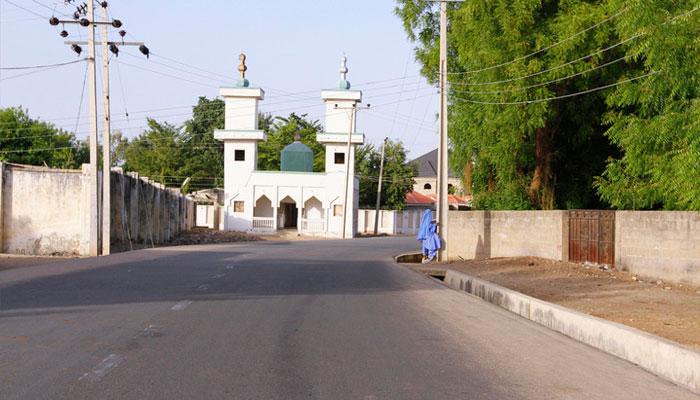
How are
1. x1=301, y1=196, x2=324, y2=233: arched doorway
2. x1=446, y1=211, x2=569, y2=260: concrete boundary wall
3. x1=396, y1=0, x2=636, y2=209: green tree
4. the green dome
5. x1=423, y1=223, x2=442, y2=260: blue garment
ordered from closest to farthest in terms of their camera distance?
x1=446, y1=211, x2=569, y2=260: concrete boundary wall
x1=396, y1=0, x2=636, y2=209: green tree
x1=423, y1=223, x2=442, y2=260: blue garment
x1=301, y1=196, x2=324, y2=233: arched doorway
the green dome

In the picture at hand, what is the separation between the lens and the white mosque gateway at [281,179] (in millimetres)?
64688

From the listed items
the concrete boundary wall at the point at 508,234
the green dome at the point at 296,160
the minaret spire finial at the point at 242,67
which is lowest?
the concrete boundary wall at the point at 508,234

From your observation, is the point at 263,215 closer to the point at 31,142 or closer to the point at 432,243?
the point at 31,142

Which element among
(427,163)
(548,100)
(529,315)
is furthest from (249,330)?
(427,163)

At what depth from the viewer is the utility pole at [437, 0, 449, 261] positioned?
2867 centimetres

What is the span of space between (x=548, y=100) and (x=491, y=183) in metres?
10.0

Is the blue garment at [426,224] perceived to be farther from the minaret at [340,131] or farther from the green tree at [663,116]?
the minaret at [340,131]

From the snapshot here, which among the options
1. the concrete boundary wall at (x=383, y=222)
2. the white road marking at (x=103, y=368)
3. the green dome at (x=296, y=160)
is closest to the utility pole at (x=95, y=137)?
the white road marking at (x=103, y=368)

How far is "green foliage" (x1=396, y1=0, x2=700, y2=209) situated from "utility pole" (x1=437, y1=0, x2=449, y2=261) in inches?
28.1

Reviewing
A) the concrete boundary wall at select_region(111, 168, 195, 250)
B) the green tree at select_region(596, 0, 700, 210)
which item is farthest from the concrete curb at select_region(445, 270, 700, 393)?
the concrete boundary wall at select_region(111, 168, 195, 250)

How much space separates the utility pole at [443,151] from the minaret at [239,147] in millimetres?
36706

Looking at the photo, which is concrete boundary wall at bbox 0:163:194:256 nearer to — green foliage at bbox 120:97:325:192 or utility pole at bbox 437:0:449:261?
utility pole at bbox 437:0:449:261

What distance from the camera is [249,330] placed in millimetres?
10492

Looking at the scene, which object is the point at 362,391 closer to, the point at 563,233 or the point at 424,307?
the point at 424,307
